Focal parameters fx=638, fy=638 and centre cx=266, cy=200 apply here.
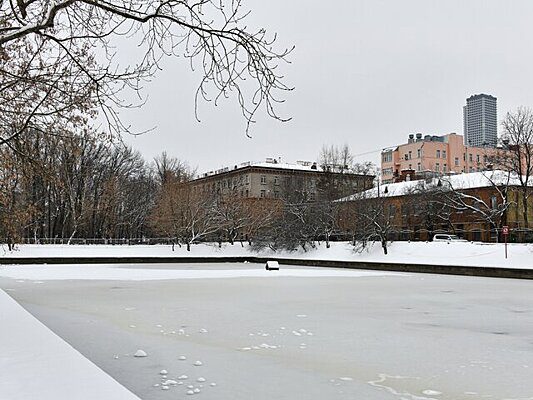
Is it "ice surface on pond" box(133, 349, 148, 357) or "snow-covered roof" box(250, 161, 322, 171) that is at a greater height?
"snow-covered roof" box(250, 161, 322, 171)

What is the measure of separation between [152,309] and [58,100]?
7.75 metres

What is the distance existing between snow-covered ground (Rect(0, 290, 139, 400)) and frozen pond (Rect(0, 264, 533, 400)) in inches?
38.2

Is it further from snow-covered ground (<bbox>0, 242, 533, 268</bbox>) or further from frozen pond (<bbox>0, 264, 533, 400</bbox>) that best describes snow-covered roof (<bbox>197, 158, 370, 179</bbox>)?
frozen pond (<bbox>0, 264, 533, 400</bbox>)

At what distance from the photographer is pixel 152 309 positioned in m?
16.6

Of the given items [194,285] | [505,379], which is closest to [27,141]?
[505,379]

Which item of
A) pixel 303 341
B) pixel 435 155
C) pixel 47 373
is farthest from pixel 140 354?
pixel 435 155

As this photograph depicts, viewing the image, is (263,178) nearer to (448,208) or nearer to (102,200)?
(448,208)

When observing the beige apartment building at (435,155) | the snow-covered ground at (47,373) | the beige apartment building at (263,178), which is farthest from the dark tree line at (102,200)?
the snow-covered ground at (47,373)

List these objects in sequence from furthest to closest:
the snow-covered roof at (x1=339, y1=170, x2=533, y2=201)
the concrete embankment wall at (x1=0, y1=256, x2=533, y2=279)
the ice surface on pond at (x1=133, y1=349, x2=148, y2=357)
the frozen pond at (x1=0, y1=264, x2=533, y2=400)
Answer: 1. the snow-covered roof at (x1=339, y1=170, x2=533, y2=201)
2. the concrete embankment wall at (x1=0, y1=256, x2=533, y2=279)
3. the ice surface on pond at (x1=133, y1=349, x2=148, y2=357)
4. the frozen pond at (x1=0, y1=264, x2=533, y2=400)

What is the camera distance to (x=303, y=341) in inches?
450

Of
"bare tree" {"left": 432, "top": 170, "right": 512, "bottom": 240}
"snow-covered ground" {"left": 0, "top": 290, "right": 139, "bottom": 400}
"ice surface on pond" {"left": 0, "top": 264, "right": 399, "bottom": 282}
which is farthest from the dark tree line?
"snow-covered ground" {"left": 0, "top": 290, "right": 139, "bottom": 400}

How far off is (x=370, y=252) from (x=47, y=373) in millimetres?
46099

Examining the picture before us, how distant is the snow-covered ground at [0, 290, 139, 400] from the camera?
5.32 metres

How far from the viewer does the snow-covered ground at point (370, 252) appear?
4038cm
